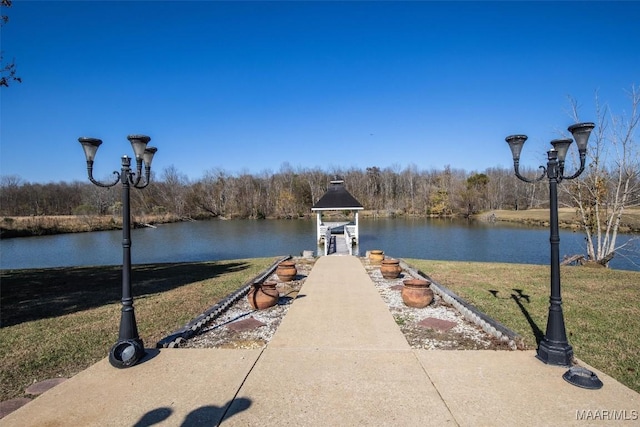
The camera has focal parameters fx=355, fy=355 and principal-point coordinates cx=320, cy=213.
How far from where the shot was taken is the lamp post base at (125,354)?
3930mm

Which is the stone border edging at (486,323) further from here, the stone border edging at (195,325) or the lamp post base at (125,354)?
the lamp post base at (125,354)

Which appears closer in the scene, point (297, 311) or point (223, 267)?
point (297, 311)

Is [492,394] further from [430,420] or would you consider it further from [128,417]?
[128,417]

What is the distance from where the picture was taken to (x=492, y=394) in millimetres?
3270

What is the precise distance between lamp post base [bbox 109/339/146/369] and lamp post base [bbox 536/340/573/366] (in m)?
4.57

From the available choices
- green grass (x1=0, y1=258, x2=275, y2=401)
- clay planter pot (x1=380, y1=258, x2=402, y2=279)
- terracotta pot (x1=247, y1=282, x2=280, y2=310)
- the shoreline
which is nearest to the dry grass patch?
the shoreline

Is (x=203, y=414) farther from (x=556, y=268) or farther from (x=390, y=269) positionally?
(x=390, y=269)

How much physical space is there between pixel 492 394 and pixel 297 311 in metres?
3.46

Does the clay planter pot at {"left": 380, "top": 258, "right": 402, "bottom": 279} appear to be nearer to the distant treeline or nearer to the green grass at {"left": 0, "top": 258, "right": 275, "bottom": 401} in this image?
the green grass at {"left": 0, "top": 258, "right": 275, "bottom": 401}

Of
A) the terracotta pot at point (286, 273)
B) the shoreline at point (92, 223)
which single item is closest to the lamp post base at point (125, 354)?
the terracotta pot at point (286, 273)

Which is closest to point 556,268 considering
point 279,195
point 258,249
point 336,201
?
point 336,201

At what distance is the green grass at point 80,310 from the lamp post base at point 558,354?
4.90 m

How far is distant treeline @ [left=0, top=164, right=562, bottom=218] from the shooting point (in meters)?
50.8

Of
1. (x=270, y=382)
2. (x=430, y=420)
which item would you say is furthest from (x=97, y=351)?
(x=430, y=420)
